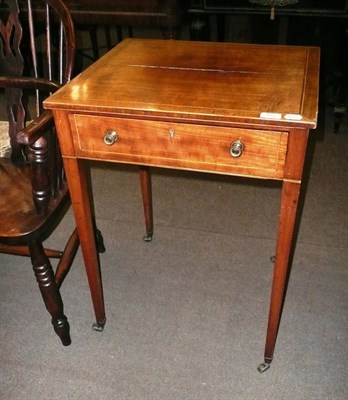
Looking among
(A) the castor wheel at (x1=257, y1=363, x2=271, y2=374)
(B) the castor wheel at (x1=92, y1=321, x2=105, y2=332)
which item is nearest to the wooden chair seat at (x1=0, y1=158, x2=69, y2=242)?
(B) the castor wheel at (x1=92, y1=321, x2=105, y2=332)

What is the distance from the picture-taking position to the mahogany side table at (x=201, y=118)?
866mm

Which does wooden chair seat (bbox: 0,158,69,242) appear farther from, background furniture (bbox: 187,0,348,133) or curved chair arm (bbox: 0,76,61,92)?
background furniture (bbox: 187,0,348,133)

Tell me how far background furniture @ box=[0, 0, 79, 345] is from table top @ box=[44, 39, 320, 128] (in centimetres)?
13

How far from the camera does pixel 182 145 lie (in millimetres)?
932

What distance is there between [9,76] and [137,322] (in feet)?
2.86

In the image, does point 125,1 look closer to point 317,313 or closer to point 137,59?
point 137,59

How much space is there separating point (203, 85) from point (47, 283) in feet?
2.22

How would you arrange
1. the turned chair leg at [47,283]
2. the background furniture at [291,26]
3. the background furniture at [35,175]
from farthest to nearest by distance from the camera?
the background furniture at [291,26] → the turned chair leg at [47,283] → the background furniture at [35,175]

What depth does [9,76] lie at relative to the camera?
129cm

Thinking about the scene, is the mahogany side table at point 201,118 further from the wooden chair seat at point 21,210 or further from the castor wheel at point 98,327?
the castor wheel at point 98,327

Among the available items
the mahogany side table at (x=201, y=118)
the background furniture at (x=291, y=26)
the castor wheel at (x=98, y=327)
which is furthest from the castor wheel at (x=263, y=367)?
the background furniture at (x=291, y=26)

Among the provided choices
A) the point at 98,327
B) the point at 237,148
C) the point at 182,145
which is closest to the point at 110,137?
the point at 182,145

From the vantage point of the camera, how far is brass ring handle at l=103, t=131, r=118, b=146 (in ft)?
3.13

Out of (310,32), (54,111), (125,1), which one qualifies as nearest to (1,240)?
(54,111)
